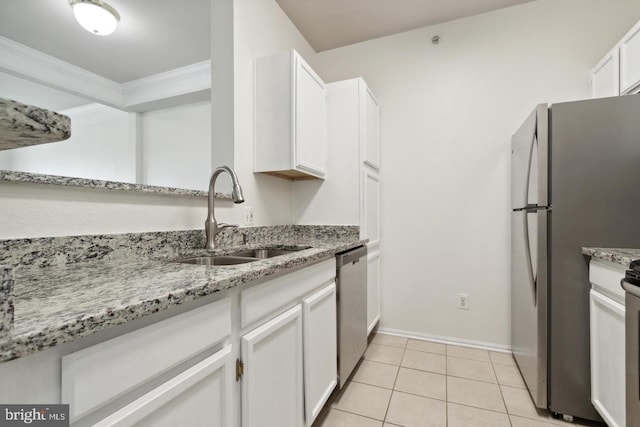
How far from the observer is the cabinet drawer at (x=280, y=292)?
965 millimetres

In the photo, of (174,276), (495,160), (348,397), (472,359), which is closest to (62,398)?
(174,276)

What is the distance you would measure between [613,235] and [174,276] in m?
1.96

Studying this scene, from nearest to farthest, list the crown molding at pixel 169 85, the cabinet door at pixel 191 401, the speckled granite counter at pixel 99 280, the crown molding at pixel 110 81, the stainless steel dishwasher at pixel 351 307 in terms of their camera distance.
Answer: the speckled granite counter at pixel 99 280 → the cabinet door at pixel 191 401 → the stainless steel dishwasher at pixel 351 307 → the crown molding at pixel 110 81 → the crown molding at pixel 169 85

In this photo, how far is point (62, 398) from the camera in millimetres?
495

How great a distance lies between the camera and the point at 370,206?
240 cm

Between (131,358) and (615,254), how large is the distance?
176cm

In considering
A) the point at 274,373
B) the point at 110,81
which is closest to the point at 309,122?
the point at 274,373

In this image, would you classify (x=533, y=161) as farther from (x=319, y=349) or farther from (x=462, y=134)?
(x=319, y=349)

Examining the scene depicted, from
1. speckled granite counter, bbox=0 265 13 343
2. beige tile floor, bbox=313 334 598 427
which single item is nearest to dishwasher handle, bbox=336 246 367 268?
beige tile floor, bbox=313 334 598 427

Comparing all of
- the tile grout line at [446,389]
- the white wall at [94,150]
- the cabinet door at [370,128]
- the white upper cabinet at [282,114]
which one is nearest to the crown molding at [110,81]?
the white wall at [94,150]

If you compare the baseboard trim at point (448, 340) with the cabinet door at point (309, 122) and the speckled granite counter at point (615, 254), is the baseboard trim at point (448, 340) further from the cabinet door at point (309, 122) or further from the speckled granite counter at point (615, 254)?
the cabinet door at point (309, 122)

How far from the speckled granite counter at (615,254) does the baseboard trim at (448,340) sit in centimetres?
121

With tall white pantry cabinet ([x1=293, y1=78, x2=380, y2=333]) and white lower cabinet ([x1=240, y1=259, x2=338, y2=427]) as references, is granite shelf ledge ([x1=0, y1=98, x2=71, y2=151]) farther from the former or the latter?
tall white pantry cabinet ([x1=293, y1=78, x2=380, y2=333])

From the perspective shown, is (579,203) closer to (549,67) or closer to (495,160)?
(495,160)
